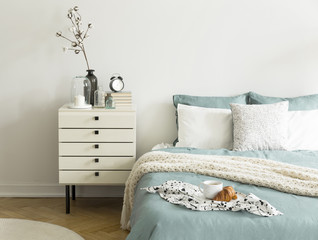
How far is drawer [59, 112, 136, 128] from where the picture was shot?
386 cm

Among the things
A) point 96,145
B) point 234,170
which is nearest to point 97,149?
point 96,145

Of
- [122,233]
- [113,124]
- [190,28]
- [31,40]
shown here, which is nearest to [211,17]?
[190,28]

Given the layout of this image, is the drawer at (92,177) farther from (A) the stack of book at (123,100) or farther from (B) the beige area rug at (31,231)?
(A) the stack of book at (123,100)

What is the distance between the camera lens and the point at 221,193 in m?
2.53

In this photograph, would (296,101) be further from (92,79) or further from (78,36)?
(78,36)

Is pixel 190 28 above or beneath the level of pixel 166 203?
above

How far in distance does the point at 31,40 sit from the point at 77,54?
0.41m

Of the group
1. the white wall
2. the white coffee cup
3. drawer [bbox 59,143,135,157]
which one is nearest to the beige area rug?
drawer [bbox 59,143,135,157]

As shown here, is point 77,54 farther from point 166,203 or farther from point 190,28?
point 166,203

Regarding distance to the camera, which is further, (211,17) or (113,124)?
(211,17)

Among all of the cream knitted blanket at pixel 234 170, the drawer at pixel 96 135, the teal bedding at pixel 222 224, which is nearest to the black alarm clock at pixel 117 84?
the drawer at pixel 96 135

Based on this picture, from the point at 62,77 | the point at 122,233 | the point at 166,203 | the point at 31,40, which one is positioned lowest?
the point at 122,233

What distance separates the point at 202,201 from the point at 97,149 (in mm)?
1552

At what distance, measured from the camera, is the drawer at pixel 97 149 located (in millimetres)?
3875
